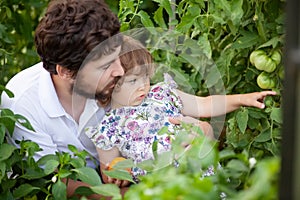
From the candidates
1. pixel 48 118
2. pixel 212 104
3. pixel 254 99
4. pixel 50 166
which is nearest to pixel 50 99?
pixel 48 118

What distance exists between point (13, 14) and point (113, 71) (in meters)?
1.32

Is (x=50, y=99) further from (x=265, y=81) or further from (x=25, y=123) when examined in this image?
(x=265, y=81)

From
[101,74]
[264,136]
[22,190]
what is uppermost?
[101,74]

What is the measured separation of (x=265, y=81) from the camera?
2104 mm

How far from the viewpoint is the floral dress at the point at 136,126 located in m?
1.94

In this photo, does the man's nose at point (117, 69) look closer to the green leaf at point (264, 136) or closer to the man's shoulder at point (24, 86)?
the man's shoulder at point (24, 86)

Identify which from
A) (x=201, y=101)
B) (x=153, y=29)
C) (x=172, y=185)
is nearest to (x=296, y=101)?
(x=172, y=185)

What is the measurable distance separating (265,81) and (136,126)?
1.42ft

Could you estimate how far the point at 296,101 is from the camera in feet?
2.87

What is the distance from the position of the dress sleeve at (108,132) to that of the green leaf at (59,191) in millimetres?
225

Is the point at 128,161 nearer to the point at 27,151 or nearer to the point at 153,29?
the point at 27,151

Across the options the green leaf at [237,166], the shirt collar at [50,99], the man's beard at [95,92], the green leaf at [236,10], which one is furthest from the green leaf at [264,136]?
the green leaf at [237,166]

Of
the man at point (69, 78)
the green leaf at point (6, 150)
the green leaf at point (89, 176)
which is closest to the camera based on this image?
the green leaf at point (89, 176)

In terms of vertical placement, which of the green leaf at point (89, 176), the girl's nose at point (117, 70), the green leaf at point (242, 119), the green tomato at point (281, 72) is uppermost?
the girl's nose at point (117, 70)
